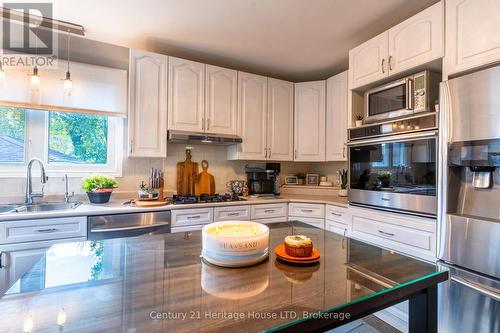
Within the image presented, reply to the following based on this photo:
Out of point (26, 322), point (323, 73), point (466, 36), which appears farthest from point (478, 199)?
point (323, 73)

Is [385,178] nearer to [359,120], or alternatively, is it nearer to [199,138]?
[359,120]

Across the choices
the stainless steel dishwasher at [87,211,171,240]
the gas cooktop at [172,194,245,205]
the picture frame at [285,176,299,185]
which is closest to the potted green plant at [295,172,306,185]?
the picture frame at [285,176,299,185]

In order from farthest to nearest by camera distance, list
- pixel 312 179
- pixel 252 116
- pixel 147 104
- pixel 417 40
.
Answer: pixel 312 179 < pixel 252 116 < pixel 147 104 < pixel 417 40

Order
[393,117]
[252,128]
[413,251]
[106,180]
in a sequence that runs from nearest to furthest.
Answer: [413,251]
[393,117]
[106,180]
[252,128]

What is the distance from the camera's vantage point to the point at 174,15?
202 cm

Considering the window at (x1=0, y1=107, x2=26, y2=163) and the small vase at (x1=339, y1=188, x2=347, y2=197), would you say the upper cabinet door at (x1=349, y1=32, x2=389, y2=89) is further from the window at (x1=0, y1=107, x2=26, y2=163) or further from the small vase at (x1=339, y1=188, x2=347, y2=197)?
the window at (x1=0, y1=107, x2=26, y2=163)

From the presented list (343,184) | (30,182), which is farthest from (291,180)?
(30,182)

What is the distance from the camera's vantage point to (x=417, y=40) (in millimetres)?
1800

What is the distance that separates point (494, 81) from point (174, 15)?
2181 mm

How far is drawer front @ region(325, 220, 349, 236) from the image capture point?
2.38 metres

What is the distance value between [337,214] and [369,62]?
144 cm

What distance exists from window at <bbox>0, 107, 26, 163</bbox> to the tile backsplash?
22cm

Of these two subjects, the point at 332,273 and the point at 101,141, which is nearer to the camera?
the point at 332,273

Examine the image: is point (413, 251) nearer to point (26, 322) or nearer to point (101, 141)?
point (26, 322)
